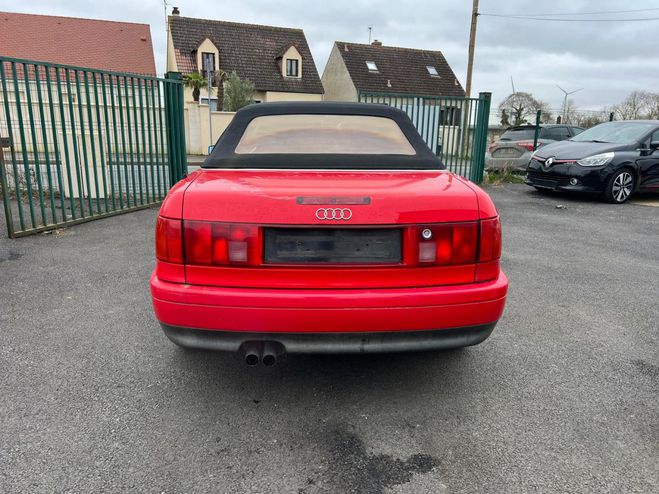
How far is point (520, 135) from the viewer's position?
1406 centimetres

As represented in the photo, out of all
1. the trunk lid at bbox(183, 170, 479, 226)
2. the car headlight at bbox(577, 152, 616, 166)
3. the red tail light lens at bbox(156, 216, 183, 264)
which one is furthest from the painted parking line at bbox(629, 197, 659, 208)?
the red tail light lens at bbox(156, 216, 183, 264)

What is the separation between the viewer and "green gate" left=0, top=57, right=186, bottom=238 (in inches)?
228

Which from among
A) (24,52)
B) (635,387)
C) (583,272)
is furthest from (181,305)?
(24,52)

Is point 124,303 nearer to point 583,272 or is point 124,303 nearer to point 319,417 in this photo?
point 319,417

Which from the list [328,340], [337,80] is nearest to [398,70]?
[337,80]

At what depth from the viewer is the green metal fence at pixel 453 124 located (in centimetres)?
1094

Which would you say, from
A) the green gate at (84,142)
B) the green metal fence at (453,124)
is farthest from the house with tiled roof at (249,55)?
the green gate at (84,142)

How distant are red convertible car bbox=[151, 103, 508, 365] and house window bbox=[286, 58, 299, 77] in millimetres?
33794

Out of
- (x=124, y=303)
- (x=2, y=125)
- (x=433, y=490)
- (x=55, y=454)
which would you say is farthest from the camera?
(x=2, y=125)

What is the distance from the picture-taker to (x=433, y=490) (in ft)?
6.54

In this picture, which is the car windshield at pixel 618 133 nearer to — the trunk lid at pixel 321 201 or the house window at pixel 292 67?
the trunk lid at pixel 321 201

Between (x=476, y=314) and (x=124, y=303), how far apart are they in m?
2.83

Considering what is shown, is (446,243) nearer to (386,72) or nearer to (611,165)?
(611,165)

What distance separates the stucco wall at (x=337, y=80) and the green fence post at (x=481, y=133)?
24.5m
